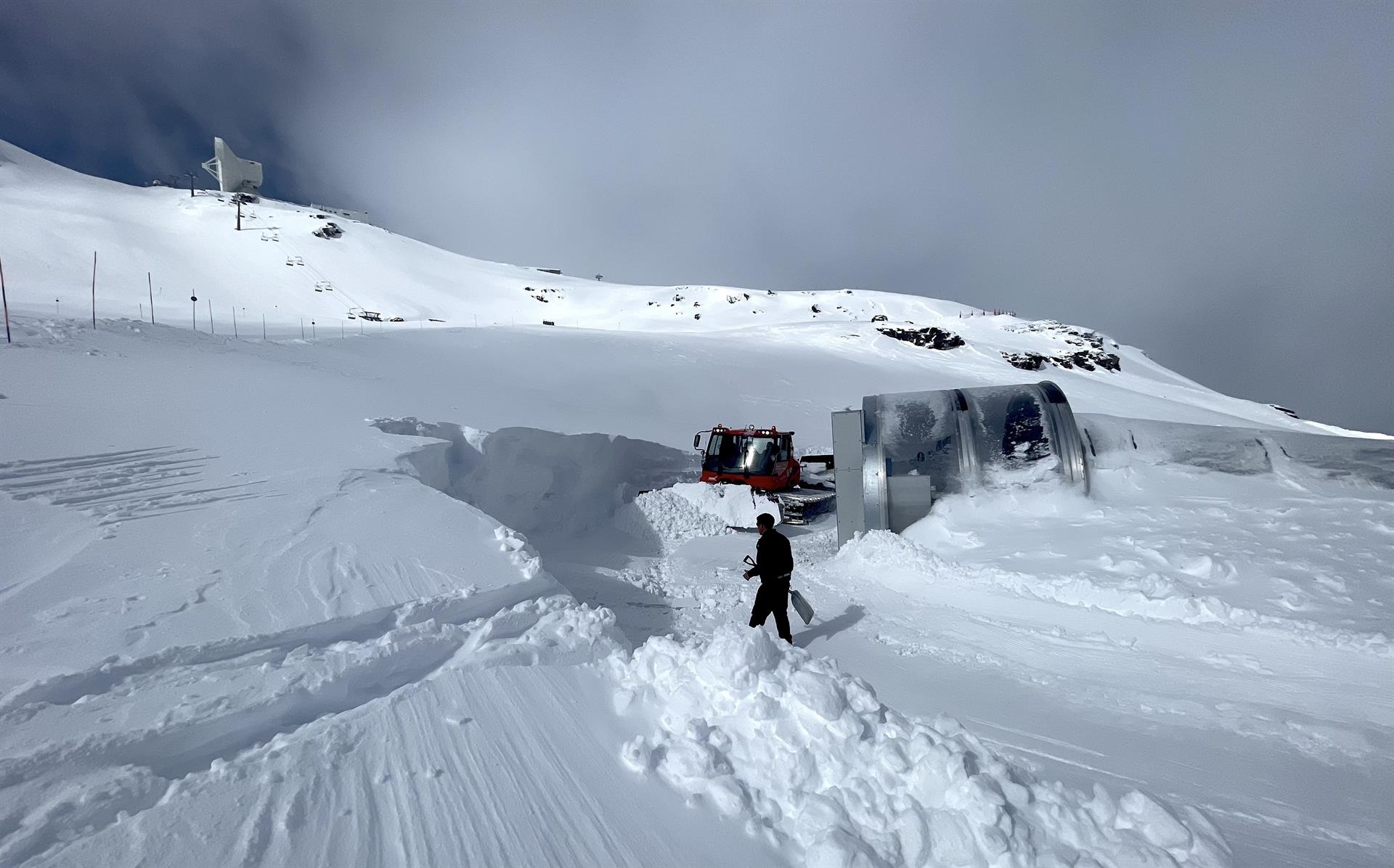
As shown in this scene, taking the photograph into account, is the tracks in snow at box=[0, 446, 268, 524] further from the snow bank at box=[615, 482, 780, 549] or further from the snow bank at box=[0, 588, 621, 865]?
the snow bank at box=[615, 482, 780, 549]

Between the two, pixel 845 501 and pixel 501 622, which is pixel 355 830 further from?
pixel 845 501

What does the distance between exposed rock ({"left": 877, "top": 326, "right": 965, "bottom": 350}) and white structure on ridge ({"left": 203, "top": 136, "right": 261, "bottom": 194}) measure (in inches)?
2379

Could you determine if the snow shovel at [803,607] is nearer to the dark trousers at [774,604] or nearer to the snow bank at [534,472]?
the dark trousers at [774,604]

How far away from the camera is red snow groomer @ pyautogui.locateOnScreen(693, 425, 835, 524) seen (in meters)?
11.2

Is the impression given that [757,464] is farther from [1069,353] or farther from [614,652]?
[1069,353]

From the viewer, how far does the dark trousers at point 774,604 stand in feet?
17.7

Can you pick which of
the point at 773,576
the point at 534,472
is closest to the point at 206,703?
the point at 773,576

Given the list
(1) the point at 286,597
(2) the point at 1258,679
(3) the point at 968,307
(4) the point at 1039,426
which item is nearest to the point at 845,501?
(4) the point at 1039,426

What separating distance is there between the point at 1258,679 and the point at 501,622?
5682mm

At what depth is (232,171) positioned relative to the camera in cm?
5425

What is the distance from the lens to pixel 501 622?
4.08 m

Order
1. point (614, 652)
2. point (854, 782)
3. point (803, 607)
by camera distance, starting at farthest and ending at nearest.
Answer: point (803, 607), point (614, 652), point (854, 782)

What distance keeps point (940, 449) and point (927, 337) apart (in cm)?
2648

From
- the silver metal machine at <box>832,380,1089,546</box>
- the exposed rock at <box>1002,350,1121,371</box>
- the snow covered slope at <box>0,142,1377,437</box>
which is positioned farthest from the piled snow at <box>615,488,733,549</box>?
the exposed rock at <box>1002,350,1121,371</box>
